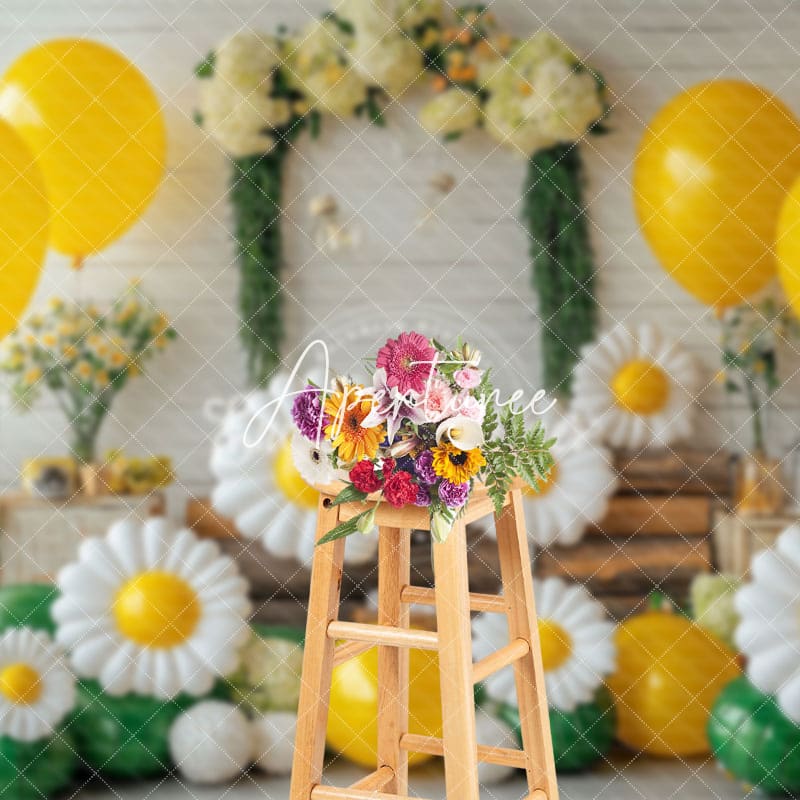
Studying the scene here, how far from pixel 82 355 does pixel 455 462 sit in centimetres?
144

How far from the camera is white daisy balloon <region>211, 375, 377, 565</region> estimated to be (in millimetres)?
1986

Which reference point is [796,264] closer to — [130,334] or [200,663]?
[200,663]

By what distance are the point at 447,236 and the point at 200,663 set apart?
1022 mm

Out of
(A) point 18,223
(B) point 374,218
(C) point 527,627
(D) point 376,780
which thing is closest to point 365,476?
(C) point 527,627

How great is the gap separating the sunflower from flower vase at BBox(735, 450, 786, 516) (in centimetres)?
129

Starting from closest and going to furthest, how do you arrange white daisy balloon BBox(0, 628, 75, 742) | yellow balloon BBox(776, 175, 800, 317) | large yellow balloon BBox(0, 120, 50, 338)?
large yellow balloon BBox(0, 120, 50, 338) < yellow balloon BBox(776, 175, 800, 317) < white daisy balloon BBox(0, 628, 75, 742)

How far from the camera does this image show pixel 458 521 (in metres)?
1.01

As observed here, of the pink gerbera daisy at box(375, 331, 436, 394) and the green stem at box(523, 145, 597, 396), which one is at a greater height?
the green stem at box(523, 145, 597, 396)

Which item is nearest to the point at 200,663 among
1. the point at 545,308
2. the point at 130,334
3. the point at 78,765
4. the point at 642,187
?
the point at 78,765

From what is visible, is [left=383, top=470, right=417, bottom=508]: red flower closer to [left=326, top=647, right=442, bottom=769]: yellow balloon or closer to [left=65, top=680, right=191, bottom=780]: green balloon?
[left=326, top=647, right=442, bottom=769]: yellow balloon

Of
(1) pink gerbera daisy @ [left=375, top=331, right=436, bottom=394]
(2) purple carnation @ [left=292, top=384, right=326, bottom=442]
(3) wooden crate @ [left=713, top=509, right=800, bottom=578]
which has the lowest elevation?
(2) purple carnation @ [left=292, top=384, right=326, bottom=442]

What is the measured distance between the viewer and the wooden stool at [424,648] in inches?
39.7

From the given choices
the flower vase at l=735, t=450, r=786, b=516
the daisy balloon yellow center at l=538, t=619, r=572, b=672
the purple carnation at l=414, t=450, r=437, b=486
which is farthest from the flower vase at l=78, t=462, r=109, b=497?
the purple carnation at l=414, t=450, r=437, b=486

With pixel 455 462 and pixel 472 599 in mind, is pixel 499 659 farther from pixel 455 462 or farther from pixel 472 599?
pixel 455 462
